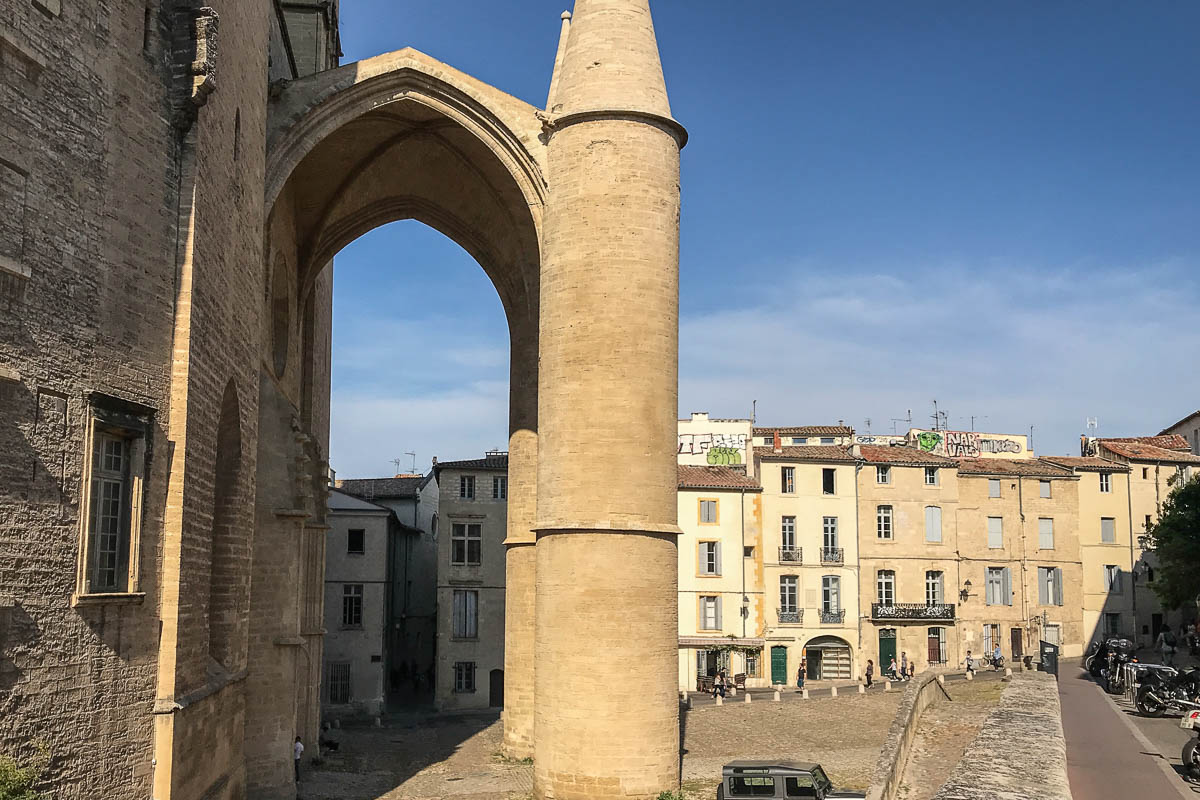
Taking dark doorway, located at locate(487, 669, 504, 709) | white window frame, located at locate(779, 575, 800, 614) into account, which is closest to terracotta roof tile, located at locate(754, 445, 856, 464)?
white window frame, located at locate(779, 575, 800, 614)

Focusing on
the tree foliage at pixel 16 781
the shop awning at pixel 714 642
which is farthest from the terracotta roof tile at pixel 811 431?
the tree foliage at pixel 16 781

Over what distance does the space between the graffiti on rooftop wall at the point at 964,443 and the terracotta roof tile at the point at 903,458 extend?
9019 millimetres

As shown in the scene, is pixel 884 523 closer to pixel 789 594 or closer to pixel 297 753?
pixel 789 594

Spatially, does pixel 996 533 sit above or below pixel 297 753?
above

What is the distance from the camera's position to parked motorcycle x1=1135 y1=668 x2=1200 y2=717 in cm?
1956

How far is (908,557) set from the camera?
36312 millimetres

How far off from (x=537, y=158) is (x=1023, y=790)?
12079 mm

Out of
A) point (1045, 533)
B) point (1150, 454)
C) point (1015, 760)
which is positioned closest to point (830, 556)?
point (1045, 533)

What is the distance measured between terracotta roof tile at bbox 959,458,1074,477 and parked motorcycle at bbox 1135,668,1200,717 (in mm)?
17097

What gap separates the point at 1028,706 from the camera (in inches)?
593

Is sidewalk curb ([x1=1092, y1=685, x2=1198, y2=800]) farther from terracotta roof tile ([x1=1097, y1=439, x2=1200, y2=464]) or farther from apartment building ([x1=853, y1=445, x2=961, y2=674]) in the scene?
terracotta roof tile ([x1=1097, y1=439, x2=1200, y2=464])

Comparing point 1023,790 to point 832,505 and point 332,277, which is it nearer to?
point 332,277

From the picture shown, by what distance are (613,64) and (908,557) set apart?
78.3 ft

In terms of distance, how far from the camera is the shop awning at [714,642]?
33750 millimetres
